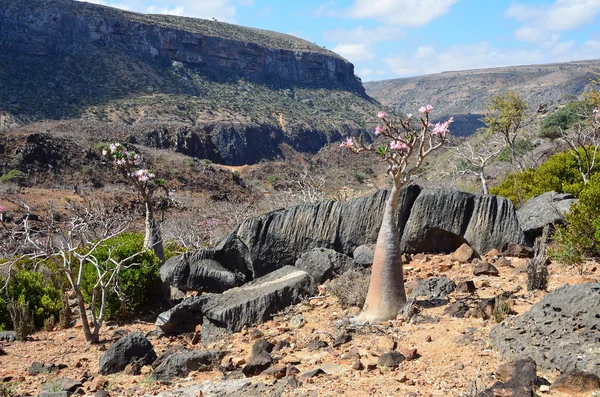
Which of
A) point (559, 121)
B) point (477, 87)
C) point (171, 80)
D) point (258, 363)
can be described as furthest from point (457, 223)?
point (477, 87)

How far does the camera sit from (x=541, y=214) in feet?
25.3

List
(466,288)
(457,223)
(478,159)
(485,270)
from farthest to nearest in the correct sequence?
1. (478,159)
2. (457,223)
3. (485,270)
4. (466,288)

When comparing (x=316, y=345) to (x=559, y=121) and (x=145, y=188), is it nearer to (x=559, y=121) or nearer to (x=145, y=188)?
(x=145, y=188)

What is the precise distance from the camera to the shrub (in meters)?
6.09

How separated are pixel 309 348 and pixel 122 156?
5632 millimetres

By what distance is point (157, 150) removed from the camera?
37969 millimetres

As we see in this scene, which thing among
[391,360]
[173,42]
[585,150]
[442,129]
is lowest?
[391,360]

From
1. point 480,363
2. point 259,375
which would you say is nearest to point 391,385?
point 480,363

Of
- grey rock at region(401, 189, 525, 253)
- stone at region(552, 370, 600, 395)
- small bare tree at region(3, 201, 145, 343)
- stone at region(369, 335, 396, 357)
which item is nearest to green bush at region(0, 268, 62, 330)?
small bare tree at region(3, 201, 145, 343)

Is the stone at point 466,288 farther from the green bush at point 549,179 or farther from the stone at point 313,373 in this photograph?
the green bush at point 549,179

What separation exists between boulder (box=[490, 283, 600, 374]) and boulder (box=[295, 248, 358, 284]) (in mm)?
3082

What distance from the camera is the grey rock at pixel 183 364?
16.1 ft

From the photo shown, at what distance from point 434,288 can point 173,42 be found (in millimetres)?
66703

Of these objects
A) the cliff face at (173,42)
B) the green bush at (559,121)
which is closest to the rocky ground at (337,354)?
the green bush at (559,121)
